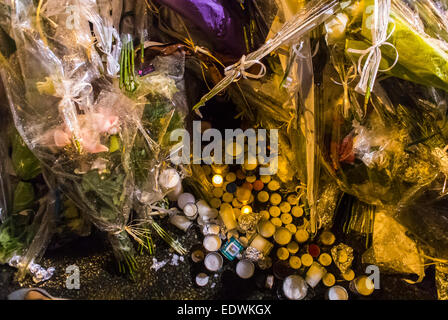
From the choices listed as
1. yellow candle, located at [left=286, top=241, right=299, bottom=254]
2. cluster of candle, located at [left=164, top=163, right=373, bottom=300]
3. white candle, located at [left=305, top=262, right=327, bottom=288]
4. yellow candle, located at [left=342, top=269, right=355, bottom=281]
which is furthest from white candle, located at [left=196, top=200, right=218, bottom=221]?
yellow candle, located at [left=342, top=269, right=355, bottom=281]

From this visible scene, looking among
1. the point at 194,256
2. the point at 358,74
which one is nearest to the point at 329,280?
the point at 194,256

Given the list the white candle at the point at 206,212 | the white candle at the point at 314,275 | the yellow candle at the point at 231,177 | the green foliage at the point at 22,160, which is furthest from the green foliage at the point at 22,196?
the white candle at the point at 314,275

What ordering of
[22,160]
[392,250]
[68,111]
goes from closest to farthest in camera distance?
[68,111], [22,160], [392,250]

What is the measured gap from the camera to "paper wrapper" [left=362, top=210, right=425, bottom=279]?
52.1 inches

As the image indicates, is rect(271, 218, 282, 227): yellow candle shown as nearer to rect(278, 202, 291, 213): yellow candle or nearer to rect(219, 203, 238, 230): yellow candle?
rect(278, 202, 291, 213): yellow candle

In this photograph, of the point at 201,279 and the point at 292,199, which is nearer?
the point at 201,279

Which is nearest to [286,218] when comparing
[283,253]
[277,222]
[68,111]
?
[277,222]

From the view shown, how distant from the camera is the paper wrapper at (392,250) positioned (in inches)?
52.1

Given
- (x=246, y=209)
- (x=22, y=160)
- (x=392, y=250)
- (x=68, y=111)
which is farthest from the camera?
(x=246, y=209)

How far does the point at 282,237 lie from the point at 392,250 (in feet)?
1.35

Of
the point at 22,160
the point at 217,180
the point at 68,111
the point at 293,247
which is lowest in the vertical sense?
the point at 293,247

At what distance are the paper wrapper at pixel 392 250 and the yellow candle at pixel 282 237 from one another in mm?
306

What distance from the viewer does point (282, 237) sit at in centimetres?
142

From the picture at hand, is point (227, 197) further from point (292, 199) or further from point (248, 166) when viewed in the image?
point (292, 199)
